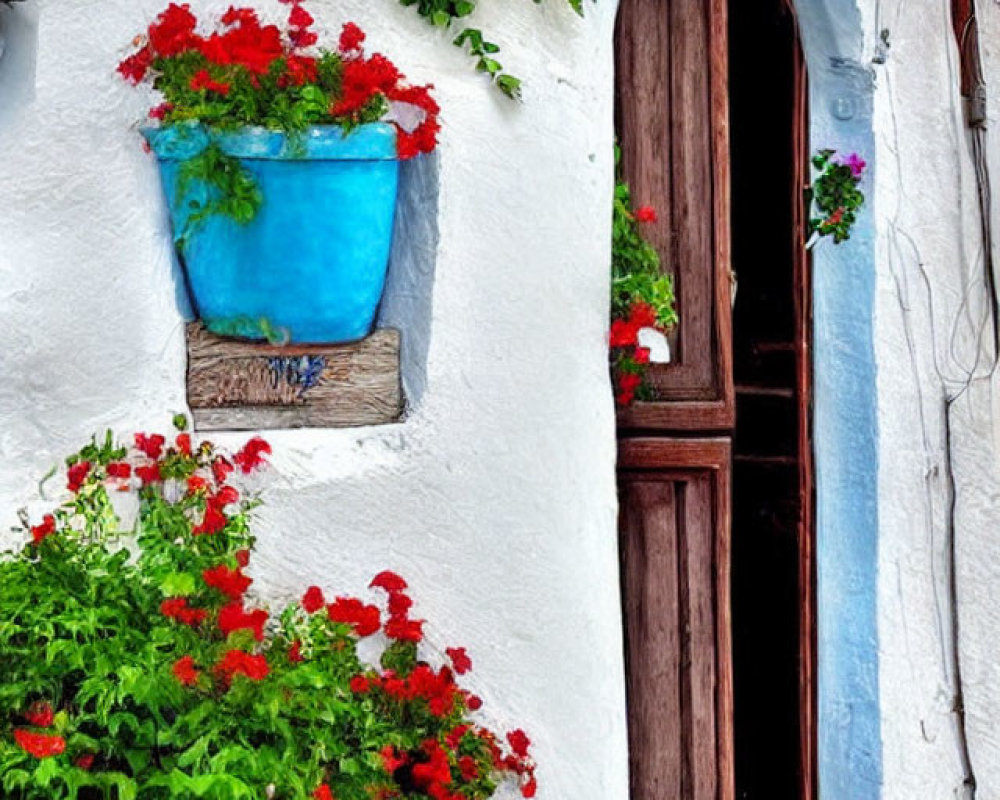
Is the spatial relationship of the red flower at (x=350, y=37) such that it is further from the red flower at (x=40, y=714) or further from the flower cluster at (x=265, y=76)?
the red flower at (x=40, y=714)

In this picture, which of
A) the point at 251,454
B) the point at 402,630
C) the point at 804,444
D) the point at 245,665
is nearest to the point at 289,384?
the point at 251,454

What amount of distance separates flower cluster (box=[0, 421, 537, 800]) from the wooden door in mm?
728

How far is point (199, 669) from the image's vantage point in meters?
2.81

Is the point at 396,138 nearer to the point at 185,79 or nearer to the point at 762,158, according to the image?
the point at 185,79

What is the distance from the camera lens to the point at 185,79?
3.12 meters

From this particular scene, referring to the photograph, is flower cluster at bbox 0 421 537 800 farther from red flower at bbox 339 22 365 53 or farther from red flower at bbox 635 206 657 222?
red flower at bbox 635 206 657 222

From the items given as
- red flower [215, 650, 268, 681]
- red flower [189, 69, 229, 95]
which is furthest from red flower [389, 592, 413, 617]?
red flower [189, 69, 229, 95]

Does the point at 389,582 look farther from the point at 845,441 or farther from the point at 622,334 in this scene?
the point at 845,441

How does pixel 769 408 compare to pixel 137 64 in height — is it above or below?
below

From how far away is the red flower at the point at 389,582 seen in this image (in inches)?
124

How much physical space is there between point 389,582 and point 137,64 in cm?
115

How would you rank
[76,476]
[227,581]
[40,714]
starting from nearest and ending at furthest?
[40,714] < [227,581] < [76,476]

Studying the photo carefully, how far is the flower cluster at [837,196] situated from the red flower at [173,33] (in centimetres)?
192

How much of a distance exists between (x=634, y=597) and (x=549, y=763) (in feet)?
2.22
